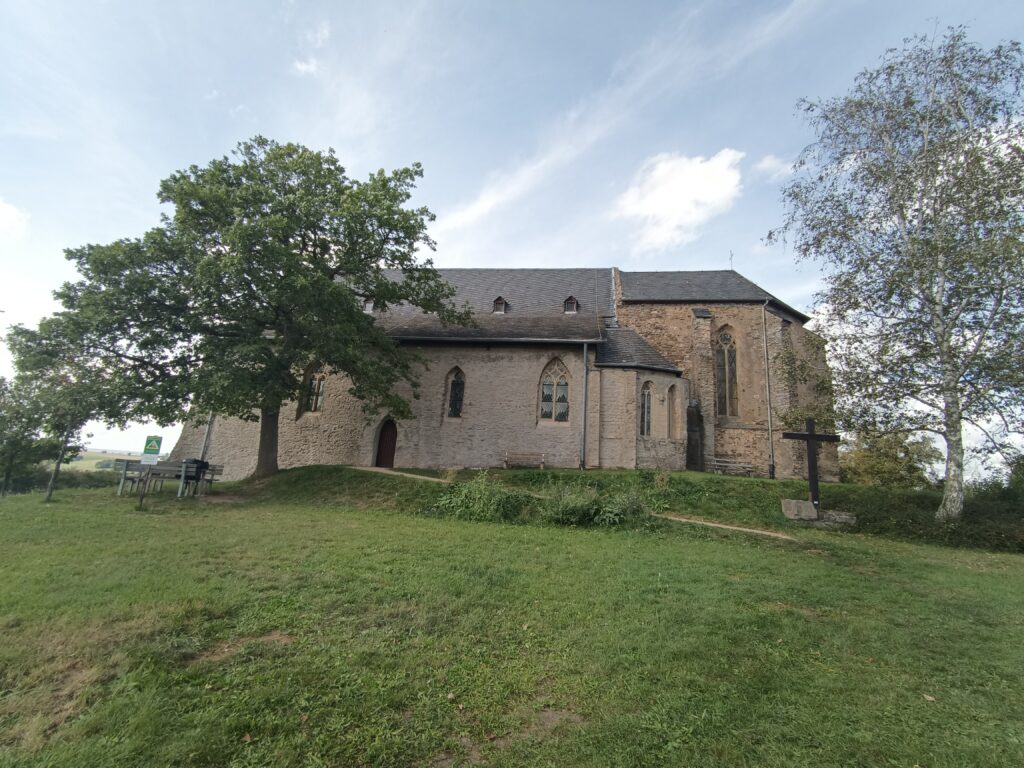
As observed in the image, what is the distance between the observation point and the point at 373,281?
16.6 metres

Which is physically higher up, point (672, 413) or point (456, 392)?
point (456, 392)

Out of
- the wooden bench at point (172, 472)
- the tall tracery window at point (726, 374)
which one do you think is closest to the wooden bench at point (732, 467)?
the tall tracery window at point (726, 374)

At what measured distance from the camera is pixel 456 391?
2039cm

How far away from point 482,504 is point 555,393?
822 centimetres

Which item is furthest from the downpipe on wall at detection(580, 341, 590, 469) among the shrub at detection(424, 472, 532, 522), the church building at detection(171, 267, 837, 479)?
the shrub at detection(424, 472, 532, 522)

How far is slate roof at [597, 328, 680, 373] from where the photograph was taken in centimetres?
1948

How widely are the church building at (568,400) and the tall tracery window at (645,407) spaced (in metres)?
0.04

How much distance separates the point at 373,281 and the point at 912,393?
16.4 m

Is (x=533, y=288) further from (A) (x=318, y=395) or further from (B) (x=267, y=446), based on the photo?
(B) (x=267, y=446)

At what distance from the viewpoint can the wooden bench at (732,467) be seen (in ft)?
68.9

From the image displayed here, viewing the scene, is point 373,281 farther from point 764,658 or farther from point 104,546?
point 764,658

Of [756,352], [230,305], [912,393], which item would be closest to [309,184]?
[230,305]

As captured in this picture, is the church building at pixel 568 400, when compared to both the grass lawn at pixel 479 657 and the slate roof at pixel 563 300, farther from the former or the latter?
the grass lawn at pixel 479 657

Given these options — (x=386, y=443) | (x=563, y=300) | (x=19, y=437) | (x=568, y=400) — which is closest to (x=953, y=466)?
(x=568, y=400)
